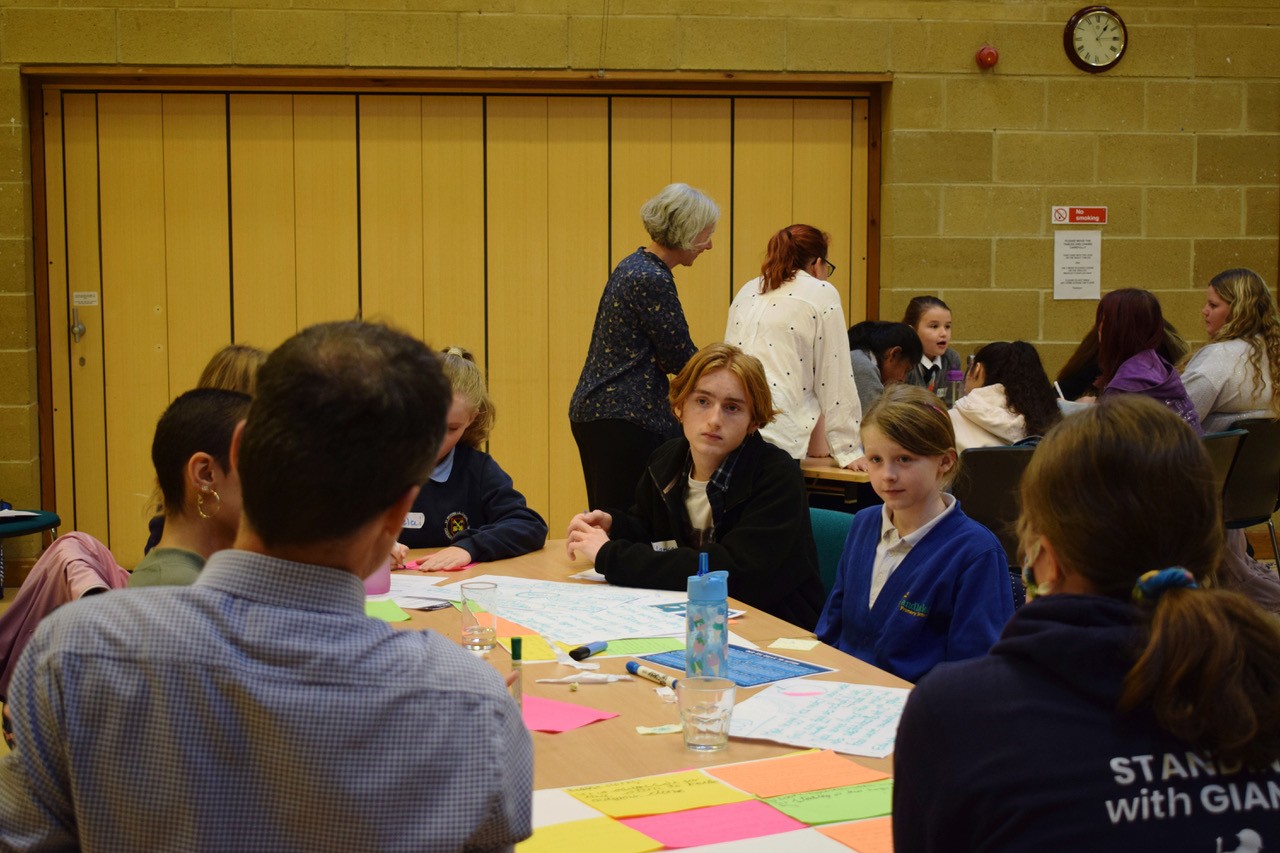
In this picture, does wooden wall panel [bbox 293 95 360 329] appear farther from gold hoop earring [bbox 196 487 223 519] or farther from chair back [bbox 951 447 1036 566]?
gold hoop earring [bbox 196 487 223 519]

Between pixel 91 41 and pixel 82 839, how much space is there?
5.42 m

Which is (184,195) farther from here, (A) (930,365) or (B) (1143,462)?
(B) (1143,462)

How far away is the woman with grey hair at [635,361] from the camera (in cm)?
434

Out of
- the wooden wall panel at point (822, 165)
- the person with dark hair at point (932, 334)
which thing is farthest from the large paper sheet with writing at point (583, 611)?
the wooden wall panel at point (822, 165)

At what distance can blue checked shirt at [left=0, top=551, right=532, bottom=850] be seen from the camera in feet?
3.31

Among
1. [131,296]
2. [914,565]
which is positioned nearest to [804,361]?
[914,565]

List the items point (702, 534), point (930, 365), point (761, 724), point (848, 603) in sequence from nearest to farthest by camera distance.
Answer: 1. point (761, 724)
2. point (848, 603)
3. point (702, 534)
4. point (930, 365)

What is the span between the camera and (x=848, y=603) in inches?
103

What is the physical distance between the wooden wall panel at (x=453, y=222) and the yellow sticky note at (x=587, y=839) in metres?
4.61

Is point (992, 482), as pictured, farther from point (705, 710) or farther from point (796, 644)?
point (705, 710)

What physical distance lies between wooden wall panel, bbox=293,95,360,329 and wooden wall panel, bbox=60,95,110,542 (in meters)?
0.92

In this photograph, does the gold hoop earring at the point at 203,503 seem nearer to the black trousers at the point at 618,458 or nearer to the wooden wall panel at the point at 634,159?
the black trousers at the point at 618,458

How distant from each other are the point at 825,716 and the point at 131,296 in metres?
4.90

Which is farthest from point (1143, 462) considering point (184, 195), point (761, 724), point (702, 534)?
point (184, 195)
